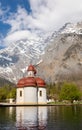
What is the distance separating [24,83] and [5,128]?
342 ft

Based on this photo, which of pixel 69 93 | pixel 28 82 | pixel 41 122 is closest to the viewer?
pixel 41 122

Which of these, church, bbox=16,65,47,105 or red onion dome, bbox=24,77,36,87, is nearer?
red onion dome, bbox=24,77,36,87

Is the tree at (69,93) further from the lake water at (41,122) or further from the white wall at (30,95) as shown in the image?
the lake water at (41,122)

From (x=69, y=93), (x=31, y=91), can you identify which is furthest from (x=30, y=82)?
(x=69, y=93)

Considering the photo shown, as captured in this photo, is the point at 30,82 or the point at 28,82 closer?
the point at 30,82

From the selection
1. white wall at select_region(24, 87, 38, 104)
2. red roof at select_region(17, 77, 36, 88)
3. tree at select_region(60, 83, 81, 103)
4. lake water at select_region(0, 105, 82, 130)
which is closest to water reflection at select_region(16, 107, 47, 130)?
lake water at select_region(0, 105, 82, 130)

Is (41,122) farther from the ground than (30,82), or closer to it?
closer to it

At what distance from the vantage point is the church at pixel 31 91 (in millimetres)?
140875

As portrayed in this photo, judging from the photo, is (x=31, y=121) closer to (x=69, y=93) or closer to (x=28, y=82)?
(x=28, y=82)

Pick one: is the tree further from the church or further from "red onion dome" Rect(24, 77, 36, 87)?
"red onion dome" Rect(24, 77, 36, 87)

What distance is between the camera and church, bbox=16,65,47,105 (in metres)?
141

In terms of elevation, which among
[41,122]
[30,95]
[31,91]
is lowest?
[41,122]

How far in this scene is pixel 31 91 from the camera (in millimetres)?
141625

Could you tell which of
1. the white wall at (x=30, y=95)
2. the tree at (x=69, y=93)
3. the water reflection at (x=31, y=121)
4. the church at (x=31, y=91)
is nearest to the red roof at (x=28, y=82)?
the church at (x=31, y=91)
